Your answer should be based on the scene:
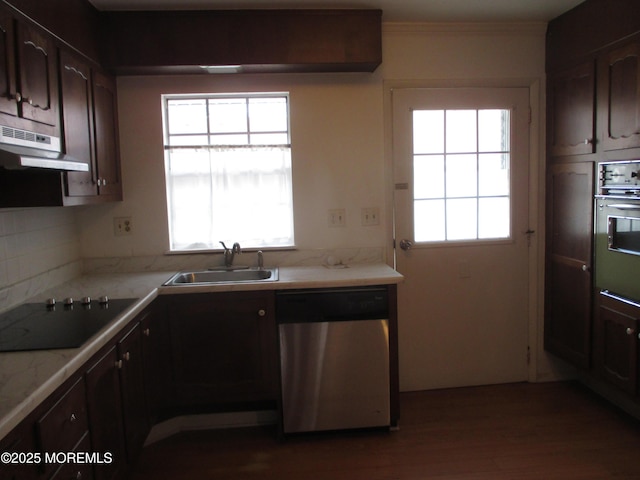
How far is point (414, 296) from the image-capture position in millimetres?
3193

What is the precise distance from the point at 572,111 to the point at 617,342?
1.32 meters

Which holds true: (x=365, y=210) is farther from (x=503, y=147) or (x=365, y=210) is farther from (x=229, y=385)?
(x=229, y=385)

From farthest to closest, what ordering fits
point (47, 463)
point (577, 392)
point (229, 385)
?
point (577, 392)
point (229, 385)
point (47, 463)

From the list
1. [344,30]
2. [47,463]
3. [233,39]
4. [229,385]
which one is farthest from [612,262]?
[47,463]

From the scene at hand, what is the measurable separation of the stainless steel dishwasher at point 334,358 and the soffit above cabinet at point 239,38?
51.6 inches

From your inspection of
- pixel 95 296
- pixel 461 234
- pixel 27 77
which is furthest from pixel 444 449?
pixel 27 77

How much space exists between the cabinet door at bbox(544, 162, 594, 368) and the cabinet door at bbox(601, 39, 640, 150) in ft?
0.82

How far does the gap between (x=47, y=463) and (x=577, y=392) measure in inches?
119

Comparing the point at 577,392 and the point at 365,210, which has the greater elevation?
the point at 365,210

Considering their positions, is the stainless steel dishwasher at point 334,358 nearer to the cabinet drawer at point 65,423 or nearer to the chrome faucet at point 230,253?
the chrome faucet at point 230,253

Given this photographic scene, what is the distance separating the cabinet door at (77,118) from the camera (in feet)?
7.19

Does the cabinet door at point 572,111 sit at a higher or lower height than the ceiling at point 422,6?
lower

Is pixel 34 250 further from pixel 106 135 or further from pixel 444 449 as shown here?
pixel 444 449

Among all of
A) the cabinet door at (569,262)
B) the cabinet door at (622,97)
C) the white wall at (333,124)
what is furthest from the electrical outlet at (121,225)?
the cabinet door at (622,97)
